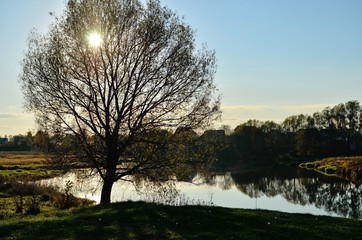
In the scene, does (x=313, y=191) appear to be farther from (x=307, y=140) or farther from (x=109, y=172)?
(x=307, y=140)

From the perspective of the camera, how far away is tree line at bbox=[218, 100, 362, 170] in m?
111

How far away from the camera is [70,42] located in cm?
2297

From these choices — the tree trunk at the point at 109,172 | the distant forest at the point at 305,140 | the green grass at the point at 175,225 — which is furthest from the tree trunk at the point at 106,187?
the distant forest at the point at 305,140

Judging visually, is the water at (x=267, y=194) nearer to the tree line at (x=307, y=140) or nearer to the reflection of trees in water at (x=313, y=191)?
the reflection of trees in water at (x=313, y=191)

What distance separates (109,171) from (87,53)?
695 cm

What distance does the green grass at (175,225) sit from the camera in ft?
47.3

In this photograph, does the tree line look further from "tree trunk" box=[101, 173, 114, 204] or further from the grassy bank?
"tree trunk" box=[101, 173, 114, 204]

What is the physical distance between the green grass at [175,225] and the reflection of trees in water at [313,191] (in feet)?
55.1

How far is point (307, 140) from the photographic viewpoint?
111 meters

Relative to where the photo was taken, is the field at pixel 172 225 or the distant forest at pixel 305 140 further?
the distant forest at pixel 305 140

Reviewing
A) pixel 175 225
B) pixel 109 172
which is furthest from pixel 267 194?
pixel 175 225

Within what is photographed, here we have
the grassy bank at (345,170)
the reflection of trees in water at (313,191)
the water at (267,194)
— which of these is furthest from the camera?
the grassy bank at (345,170)

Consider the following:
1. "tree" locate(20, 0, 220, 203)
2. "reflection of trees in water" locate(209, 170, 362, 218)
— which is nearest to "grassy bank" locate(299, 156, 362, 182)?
"reflection of trees in water" locate(209, 170, 362, 218)

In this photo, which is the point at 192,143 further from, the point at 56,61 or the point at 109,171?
the point at 56,61
